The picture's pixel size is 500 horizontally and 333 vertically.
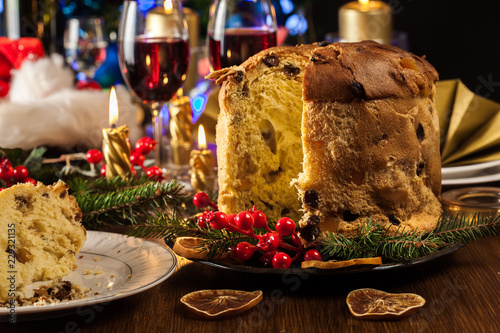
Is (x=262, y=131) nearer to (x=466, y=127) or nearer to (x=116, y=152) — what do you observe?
(x=116, y=152)

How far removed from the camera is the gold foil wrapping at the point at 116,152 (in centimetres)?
147

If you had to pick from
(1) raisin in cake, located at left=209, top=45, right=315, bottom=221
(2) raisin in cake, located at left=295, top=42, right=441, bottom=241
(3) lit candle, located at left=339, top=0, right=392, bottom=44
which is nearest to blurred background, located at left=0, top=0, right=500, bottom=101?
(3) lit candle, located at left=339, top=0, right=392, bottom=44

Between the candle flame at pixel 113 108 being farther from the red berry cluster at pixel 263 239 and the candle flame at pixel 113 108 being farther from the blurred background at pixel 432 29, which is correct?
the blurred background at pixel 432 29

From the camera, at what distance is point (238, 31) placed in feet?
5.15

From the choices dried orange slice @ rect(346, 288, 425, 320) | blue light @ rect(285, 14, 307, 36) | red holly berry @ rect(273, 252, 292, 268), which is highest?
blue light @ rect(285, 14, 307, 36)

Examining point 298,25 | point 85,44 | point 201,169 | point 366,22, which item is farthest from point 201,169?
point 298,25

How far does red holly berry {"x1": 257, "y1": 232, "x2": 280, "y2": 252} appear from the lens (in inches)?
38.9

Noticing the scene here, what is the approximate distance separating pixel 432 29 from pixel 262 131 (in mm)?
2905

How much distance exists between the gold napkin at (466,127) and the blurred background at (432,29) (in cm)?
179

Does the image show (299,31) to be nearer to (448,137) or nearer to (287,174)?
(448,137)

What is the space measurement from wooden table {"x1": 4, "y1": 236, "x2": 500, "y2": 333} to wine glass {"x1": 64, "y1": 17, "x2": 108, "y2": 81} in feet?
6.53

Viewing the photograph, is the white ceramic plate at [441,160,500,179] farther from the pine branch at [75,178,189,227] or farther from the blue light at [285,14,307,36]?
the blue light at [285,14,307,36]

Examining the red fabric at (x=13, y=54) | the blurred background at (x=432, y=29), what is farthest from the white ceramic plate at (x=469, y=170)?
the blurred background at (x=432, y=29)

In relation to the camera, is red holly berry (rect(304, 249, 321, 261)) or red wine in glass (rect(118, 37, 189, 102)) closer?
red holly berry (rect(304, 249, 321, 261))
